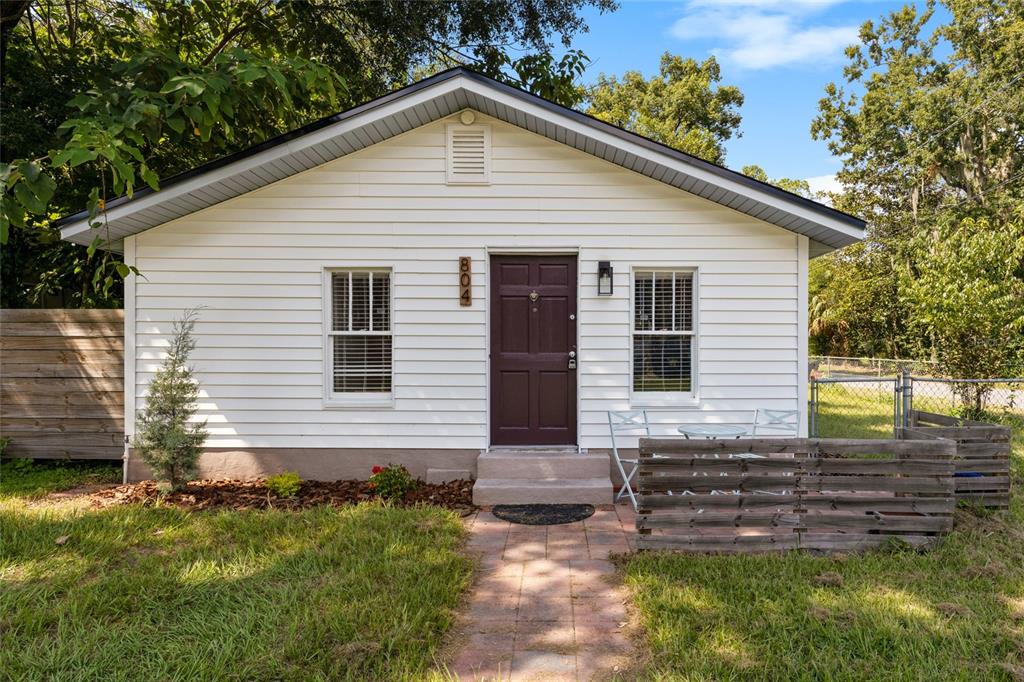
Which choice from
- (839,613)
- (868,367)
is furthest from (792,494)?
(868,367)

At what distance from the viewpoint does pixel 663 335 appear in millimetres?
6535

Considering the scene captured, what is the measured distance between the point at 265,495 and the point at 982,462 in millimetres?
6817

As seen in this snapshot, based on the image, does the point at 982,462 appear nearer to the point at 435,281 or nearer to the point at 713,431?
the point at 713,431

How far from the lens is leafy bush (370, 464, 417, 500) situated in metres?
5.85

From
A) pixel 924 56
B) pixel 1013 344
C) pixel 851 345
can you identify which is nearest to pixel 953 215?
pixel 851 345

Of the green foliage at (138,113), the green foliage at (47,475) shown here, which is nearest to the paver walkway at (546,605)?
the green foliage at (138,113)

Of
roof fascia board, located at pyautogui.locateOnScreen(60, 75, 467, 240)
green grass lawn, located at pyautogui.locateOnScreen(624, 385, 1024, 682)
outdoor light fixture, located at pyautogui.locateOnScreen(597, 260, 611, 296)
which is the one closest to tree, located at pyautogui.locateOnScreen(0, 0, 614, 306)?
roof fascia board, located at pyautogui.locateOnScreen(60, 75, 467, 240)

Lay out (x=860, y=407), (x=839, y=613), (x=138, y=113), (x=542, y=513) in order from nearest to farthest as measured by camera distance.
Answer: (x=839, y=613), (x=138, y=113), (x=542, y=513), (x=860, y=407)

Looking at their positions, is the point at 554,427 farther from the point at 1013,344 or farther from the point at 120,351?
the point at 1013,344

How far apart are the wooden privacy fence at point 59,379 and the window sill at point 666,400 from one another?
6126 millimetres

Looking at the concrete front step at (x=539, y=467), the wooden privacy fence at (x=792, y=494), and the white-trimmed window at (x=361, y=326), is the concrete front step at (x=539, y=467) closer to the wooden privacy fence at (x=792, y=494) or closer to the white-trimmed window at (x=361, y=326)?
the white-trimmed window at (x=361, y=326)

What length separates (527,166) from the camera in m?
6.39

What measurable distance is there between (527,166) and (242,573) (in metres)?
4.70

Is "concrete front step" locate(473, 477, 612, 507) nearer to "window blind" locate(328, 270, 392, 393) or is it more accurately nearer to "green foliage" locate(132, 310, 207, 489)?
"window blind" locate(328, 270, 392, 393)
